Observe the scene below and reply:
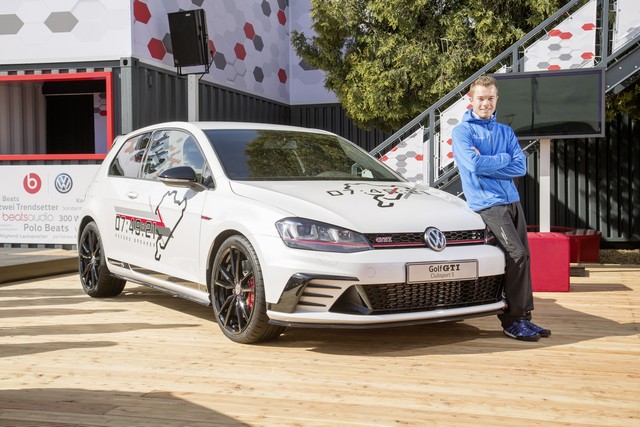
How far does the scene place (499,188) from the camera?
525 centimetres

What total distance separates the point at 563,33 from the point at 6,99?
9650 mm

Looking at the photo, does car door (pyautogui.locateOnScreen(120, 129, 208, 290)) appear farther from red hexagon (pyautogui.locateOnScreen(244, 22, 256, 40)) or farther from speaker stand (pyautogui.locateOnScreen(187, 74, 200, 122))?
red hexagon (pyautogui.locateOnScreen(244, 22, 256, 40))

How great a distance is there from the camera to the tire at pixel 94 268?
22.6ft


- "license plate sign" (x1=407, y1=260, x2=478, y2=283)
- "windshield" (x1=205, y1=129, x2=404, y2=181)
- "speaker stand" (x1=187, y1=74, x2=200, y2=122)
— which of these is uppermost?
"speaker stand" (x1=187, y1=74, x2=200, y2=122)

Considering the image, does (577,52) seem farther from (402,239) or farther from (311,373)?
(311,373)

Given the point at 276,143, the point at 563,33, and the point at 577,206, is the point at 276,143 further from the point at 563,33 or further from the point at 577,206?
the point at 577,206

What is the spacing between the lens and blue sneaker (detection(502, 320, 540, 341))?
5.15 m

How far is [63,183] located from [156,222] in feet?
19.4

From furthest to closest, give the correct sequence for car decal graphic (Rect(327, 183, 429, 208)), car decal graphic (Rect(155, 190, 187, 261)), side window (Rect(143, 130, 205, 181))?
side window (Rect(143, 130, 205, 181))
car decal graphic (Rect(155, 190, 187, 261))
car decal graphic (Rect(327, 183, 429, 208))

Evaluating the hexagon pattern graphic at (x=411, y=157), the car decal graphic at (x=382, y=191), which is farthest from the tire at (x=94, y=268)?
the hexagon pattern graphic at (x=411, y=157)

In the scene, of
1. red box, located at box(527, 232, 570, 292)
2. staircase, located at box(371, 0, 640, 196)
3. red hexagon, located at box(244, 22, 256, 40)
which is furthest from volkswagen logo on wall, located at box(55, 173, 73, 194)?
red box, located at box(527, 232, 570, 292)

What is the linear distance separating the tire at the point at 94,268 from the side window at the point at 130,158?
1.80 feet

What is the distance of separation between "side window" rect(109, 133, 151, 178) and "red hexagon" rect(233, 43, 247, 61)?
8.45m

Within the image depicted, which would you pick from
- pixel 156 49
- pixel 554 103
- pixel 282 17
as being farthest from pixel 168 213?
pixel 282 17
